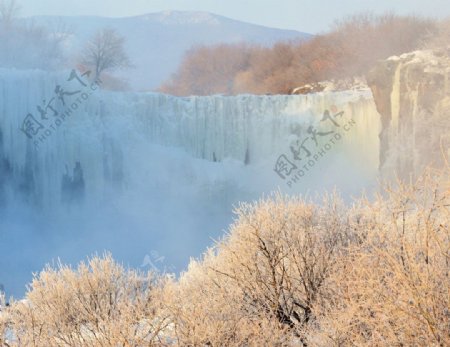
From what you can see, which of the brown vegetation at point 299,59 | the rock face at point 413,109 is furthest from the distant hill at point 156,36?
the rock face at point 413,109

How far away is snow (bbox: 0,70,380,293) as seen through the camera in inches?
888

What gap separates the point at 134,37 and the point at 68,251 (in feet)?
215

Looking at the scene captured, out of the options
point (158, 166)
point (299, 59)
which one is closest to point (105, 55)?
point (299, 59)

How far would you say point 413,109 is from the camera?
1814 centimetres

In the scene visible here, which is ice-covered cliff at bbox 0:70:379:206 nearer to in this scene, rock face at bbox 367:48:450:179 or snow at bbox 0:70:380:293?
snow at bbox 0:70:380:293

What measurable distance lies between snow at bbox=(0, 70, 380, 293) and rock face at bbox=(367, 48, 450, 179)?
3.49m

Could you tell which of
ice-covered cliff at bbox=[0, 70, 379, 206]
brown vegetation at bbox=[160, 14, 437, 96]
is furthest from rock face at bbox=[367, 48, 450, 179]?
brown vegetation at bbox=[160, 14, 437, 96]

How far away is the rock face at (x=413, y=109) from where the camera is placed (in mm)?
17344

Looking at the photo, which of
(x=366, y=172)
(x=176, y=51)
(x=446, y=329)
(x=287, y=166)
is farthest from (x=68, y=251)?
(x=176, y=51)

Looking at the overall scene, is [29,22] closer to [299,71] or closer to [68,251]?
[299,71]

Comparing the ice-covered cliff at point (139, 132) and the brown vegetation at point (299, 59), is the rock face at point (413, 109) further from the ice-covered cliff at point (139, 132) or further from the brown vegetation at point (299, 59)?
the brown vegetation at point (299, 59)

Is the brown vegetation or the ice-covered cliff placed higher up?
the brown vegetation

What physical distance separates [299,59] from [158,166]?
2126 cm

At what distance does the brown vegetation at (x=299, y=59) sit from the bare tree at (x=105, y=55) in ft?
25.5
